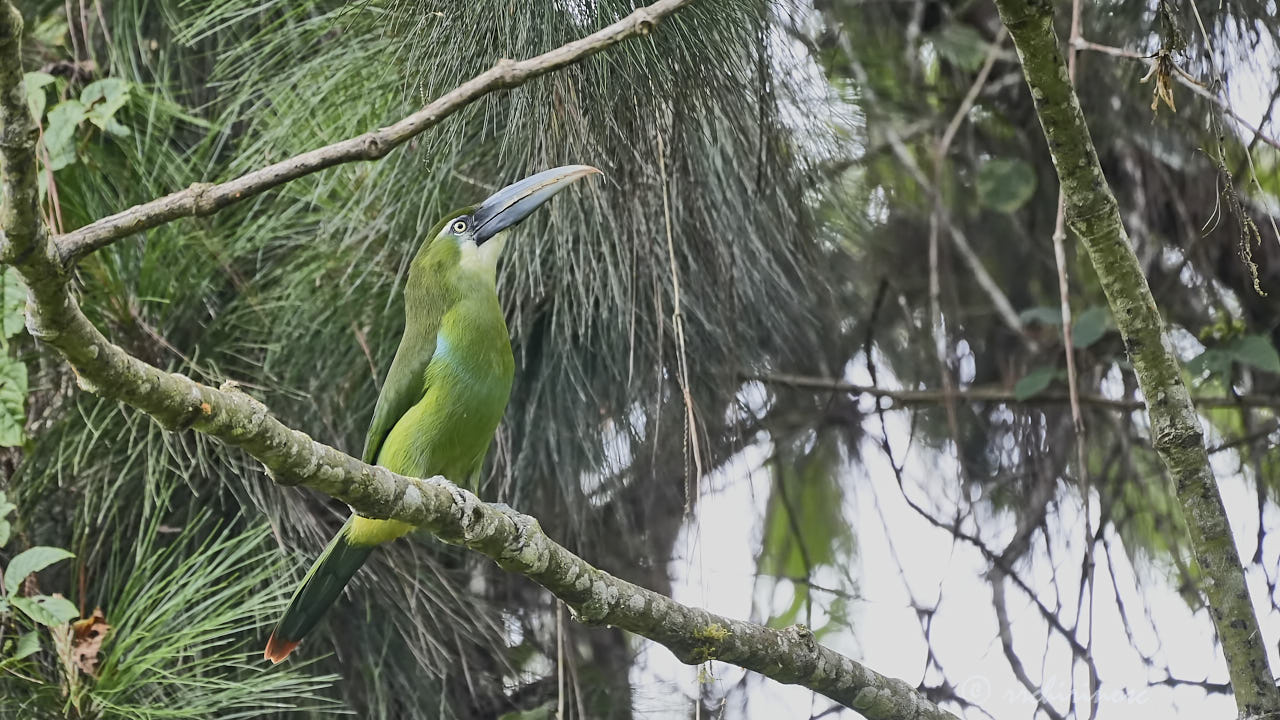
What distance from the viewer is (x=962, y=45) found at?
11.1ft

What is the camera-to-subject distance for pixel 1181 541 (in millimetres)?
3215

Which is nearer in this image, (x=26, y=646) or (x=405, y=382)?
(x=26, y=646)

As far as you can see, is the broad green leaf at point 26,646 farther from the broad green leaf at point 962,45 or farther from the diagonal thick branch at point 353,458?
the broad green leaf at point 962,45

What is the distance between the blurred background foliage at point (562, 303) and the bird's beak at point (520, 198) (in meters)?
0.07

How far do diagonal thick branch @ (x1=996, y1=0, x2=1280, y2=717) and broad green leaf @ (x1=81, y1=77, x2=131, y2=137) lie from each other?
5.61ft

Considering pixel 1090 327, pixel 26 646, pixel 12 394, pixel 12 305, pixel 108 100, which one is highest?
pixel 1090 327

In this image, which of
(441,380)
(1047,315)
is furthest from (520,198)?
(1047,315)

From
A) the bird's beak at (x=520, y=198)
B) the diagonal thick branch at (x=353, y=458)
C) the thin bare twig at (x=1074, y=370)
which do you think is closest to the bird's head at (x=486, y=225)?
the bird's beak at (x=520, y=198)

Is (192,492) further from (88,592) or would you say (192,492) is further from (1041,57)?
(1041,57)

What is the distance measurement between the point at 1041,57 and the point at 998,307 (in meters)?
1.85

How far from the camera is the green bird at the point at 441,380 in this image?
2279 millimetres

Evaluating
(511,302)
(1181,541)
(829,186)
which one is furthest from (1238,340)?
(511,302)

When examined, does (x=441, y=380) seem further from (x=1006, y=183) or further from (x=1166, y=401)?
(x=1006, y=183)

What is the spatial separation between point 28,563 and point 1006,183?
235 cm
